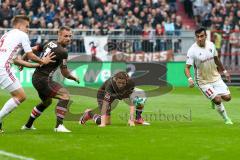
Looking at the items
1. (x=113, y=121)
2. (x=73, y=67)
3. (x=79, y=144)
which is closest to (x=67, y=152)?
(x=79, y=144)

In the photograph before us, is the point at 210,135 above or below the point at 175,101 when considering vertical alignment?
above

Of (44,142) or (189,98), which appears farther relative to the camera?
(189,98)

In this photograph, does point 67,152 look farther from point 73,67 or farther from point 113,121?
point 73,67

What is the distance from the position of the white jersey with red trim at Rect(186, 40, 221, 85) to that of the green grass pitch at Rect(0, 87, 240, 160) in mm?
1053

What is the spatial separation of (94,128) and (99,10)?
64.0 feet

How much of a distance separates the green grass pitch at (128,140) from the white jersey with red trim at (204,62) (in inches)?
41.4

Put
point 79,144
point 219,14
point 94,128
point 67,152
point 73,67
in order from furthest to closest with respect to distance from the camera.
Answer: point 219,14 → point 73,67 → point 94,128 → point 79,144 → point 67,152

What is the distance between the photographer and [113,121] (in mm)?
17016

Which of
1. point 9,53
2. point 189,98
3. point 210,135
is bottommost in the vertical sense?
point 189,98

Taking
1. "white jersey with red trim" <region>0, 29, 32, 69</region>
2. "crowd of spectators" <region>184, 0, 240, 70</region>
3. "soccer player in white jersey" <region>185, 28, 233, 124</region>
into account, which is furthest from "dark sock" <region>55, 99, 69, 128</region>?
"crowd of spectators" <region>184, 0, 240, 70</region>

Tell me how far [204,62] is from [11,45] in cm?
555

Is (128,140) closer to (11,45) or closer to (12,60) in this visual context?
(12,60)

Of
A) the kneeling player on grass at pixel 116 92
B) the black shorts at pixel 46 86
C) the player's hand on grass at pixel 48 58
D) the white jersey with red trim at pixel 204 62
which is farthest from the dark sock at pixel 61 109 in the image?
the white jersey with red trim at pixel 204 62

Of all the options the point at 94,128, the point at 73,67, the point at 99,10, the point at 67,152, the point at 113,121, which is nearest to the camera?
the point at 67,152
